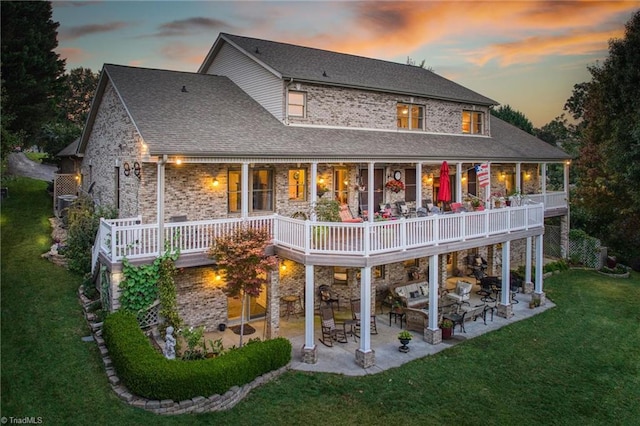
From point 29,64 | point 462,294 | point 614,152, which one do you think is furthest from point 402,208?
point 29,64

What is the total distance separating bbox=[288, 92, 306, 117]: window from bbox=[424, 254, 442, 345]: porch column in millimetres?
7723

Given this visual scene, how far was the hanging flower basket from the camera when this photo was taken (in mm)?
18984

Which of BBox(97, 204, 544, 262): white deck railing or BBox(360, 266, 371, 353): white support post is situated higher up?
BBox(97, 204, 544, 262): white deck railing

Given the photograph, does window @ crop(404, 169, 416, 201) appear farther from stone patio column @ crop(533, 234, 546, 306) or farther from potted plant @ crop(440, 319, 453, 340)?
potted plant @ crop(440, 319, 453, 340)

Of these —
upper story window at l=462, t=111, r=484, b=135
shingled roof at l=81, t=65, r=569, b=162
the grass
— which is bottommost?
the grass

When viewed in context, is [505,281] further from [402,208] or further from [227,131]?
[227,131]

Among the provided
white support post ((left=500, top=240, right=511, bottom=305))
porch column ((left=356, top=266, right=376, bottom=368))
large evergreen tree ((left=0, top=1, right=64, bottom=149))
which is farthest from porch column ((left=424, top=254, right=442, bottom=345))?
large evergreen tree ((left=0, top=1, right=64, bottom=149))

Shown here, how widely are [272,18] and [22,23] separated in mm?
12888

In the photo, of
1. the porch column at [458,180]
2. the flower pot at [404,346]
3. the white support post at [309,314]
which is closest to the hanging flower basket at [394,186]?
the porch column at [458,180]

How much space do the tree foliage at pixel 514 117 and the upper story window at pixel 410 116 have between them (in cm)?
3671

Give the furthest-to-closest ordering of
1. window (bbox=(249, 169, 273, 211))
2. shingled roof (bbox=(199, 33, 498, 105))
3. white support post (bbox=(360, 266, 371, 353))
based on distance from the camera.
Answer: shingled roof (bbox=(199, 33, 498, 105))
window (bbox=(249, 169, 273, 211))
white support post (bbox=(360, 266, 371, 353))

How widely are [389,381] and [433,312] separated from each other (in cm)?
350

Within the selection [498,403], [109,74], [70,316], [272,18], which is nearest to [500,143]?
[272,18]

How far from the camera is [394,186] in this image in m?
19.0
